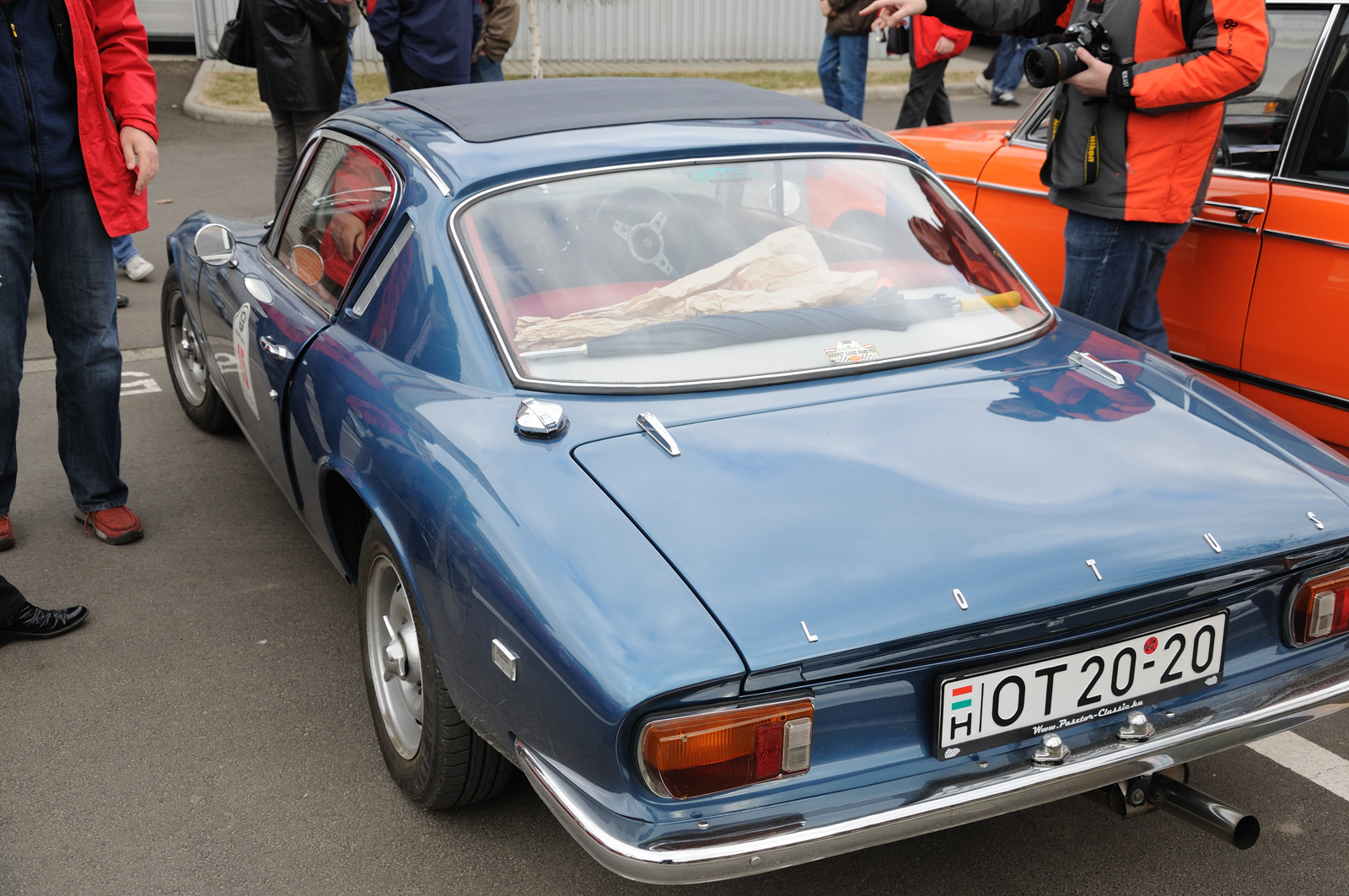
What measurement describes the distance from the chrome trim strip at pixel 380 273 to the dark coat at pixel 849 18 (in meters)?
6.57

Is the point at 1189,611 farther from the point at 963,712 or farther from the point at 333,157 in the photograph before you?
the point at 333,157

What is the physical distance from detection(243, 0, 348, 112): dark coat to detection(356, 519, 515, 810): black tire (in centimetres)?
464

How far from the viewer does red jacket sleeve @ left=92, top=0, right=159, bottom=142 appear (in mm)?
3732

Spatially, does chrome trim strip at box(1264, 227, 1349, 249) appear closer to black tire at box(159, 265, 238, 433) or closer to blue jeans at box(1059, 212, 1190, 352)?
blue jeans at box(1059, 212, 1190, 352)

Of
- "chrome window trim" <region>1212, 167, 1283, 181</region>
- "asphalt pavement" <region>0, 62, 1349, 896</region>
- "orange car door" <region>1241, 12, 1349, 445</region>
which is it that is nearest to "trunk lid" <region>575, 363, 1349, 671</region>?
"asphalt pavement" <region>0, 62, 1349, 896</region>

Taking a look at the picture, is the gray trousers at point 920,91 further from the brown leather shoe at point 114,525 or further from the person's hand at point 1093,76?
the brown leather shoe at point 114,525

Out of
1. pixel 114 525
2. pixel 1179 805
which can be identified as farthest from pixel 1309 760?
pixel 114 525

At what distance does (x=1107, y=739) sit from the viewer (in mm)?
2096

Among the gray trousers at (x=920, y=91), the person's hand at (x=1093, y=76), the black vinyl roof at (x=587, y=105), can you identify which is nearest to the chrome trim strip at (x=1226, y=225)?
the person's hand at (x=1093, y=76)

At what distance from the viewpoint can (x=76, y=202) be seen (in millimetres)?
3727

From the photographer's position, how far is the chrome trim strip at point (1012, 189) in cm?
475

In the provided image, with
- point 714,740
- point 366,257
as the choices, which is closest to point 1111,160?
point 366,257

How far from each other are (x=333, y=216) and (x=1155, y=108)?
255 centimetres

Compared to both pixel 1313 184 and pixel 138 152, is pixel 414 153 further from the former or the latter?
pixel 1313 184
